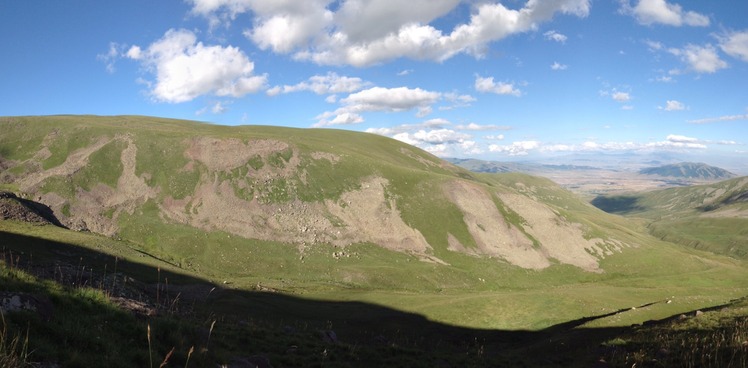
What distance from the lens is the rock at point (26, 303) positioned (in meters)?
11.6

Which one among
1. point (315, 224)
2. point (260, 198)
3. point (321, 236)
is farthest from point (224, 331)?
point (260, 198)

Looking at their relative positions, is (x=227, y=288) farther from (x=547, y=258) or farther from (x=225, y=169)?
(x=547, y=258)

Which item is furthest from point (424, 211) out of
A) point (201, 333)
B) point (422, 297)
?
point (201, 333)

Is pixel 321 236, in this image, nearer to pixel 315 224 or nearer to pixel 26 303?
pixel 315 224

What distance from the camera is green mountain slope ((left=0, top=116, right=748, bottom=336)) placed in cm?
7944

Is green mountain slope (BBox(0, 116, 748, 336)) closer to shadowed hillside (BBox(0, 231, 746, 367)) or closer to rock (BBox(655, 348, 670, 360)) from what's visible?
shadowed hillside (BBox(0, 231, 746, 367))

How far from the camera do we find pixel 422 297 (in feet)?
216

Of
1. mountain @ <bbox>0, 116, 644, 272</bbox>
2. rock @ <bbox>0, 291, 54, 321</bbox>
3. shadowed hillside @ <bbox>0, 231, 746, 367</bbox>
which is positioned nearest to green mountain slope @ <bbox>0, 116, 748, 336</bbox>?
mountain @ <bbox>0, 116, 644, 272</bbox>

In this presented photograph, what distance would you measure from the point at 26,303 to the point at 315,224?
9045 centimetres

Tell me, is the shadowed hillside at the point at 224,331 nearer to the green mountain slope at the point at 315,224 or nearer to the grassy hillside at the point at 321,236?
the grassy hillside at the point at 321,236

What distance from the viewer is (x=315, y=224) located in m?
102

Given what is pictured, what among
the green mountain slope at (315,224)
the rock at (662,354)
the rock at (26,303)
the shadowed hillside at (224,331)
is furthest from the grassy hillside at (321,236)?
the rock at (26,303)

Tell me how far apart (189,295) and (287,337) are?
34.1 m

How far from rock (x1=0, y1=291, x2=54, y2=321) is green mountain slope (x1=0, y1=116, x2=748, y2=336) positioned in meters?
50.5
